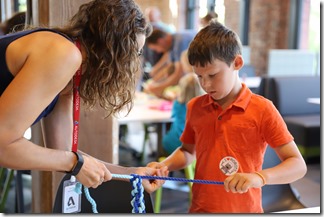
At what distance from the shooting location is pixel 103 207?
1.41 m

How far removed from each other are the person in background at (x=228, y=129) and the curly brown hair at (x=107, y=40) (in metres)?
0.26

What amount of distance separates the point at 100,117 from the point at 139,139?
3111 mm

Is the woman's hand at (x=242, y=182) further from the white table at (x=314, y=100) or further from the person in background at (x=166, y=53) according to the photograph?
the white table at (x=314, y=100)

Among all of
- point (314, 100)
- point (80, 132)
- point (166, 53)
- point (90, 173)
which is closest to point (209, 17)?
point (80, 132)

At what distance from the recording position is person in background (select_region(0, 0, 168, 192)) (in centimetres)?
93

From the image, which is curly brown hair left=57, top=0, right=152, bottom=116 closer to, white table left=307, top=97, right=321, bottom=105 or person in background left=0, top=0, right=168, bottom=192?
person in background left=0, top=0, right=168, bottom=192

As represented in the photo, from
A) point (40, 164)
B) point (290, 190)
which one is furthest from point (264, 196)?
point (40, 164)

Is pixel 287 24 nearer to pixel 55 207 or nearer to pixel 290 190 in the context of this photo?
pixel 290 190

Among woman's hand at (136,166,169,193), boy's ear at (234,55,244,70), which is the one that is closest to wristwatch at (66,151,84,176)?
woman's hand at (136,166,169,193)

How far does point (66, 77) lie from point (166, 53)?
331 centimetres

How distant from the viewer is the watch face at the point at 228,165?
133cm

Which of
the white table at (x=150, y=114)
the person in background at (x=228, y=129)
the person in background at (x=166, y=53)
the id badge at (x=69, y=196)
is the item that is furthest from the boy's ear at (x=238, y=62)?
the person in background at (x=166, y=53)

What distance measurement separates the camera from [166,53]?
13.9ft

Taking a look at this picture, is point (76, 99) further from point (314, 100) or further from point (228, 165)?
point (314, 100)
